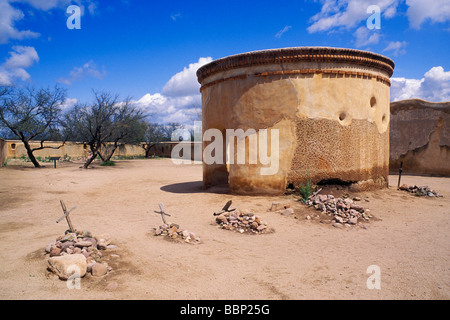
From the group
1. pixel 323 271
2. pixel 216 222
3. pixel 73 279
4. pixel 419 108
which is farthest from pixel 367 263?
pixel 419 108

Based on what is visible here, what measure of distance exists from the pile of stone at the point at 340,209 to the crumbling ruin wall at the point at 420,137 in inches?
338

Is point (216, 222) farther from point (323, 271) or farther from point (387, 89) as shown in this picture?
point (387, 89)

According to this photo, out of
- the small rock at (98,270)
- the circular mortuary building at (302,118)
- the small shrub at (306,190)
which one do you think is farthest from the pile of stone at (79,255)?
the small shrub at (306,190)

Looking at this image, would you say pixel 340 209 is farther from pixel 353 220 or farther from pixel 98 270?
pixel 98 270

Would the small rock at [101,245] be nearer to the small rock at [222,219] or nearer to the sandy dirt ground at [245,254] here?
the sandy dirt ground at [245,254]

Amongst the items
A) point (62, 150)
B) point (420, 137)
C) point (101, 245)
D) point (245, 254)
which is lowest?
point (245, 254)

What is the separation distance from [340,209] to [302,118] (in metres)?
2.35

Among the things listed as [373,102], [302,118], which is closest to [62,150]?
[302,118]

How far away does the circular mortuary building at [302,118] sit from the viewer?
24.1 feet

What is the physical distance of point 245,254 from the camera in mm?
4391

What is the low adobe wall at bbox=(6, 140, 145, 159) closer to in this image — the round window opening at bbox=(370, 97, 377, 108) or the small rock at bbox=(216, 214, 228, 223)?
the small rock at bbox=(216, 214, 228, 223)

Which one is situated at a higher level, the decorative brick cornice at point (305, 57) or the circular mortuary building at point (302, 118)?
the decorative brick cornice at point (305, 57)

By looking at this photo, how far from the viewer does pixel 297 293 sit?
3.20 m

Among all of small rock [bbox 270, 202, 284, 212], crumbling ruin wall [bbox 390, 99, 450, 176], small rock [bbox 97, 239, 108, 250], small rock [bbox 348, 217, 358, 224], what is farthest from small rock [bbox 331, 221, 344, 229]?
crumbling ruin wall [bbox 390, 99, 450, 176]
